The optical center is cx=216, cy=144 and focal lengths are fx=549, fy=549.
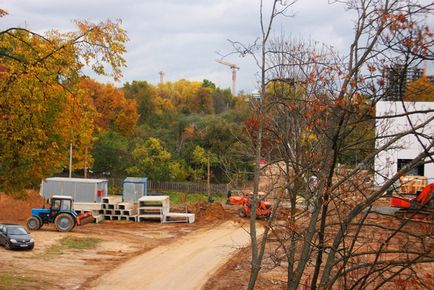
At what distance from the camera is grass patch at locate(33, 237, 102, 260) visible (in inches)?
1030

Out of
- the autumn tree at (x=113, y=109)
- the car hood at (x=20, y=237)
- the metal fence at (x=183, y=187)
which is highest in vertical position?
the autumn tree at (x=113, y=109)

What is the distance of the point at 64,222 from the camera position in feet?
109

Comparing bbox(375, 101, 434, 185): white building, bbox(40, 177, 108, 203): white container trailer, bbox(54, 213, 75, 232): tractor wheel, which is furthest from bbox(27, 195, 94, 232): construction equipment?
bbox(375, 101, 434, 185): white building

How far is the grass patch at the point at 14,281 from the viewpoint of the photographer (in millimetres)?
19322

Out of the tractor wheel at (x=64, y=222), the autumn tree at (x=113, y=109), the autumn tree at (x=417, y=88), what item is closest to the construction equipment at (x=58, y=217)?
the tractor wheel at (x=64, y=222)

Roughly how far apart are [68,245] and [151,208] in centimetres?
1035

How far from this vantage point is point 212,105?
103312mm

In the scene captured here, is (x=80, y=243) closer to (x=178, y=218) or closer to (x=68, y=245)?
(x=68, y=245)

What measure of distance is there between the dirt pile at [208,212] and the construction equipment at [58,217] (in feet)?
32.6

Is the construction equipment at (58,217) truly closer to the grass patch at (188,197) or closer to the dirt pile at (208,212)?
the dirt pile at (208,212)

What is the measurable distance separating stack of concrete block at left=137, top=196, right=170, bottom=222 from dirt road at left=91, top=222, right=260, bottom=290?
6.16 metres

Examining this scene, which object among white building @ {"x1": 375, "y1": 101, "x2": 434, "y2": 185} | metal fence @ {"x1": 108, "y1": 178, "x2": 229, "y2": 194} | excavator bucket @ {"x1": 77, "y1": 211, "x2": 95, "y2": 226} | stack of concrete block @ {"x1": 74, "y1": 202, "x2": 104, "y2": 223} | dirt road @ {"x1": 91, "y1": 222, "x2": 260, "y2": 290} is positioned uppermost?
white building @ {"x1": 375, "y1": 101, "x2": 434, "y2": 185}

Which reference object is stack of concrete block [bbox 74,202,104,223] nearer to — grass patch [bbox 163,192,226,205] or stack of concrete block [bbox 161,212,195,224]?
stack of concrete block [bbox 161,212,195,224]

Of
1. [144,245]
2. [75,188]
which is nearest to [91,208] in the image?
[75,188]
